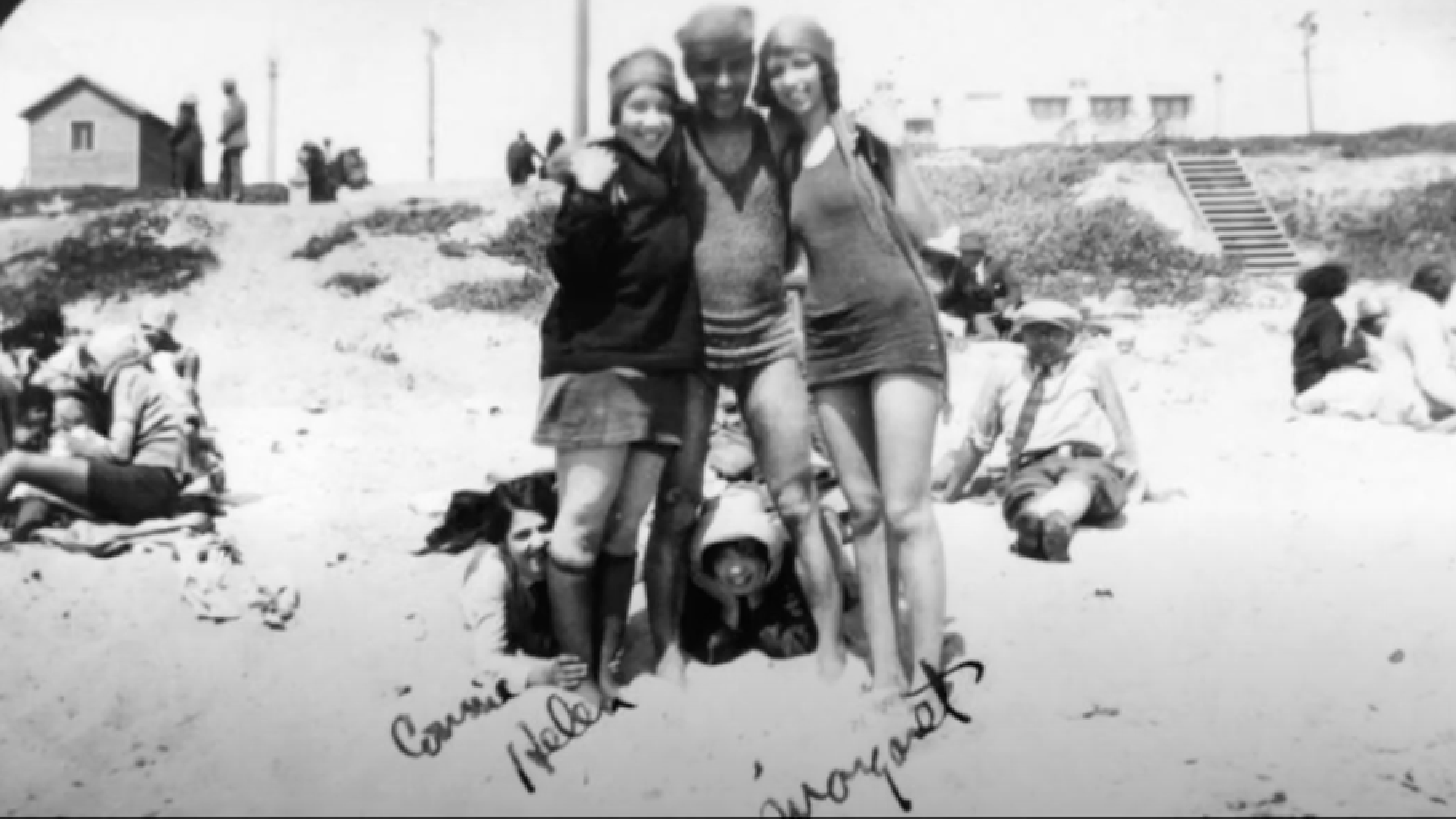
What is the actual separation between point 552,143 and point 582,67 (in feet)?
0.71

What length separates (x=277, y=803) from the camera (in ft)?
9.82

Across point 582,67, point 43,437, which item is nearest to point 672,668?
point 582,67

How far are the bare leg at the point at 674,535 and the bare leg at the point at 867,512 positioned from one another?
0.99ft

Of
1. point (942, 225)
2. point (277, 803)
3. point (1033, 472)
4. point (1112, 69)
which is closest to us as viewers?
point (277, 803)

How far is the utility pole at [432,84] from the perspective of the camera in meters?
3.83

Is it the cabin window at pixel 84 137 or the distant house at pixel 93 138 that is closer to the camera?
the cabin window at pixel 84 137

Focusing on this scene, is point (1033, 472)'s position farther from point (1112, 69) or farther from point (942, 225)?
point (1112, 69)

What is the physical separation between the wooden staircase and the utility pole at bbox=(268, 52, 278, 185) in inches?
107

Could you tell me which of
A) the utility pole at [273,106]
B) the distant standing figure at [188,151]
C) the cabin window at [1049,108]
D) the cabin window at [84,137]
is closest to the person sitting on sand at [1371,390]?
the cabin window at [1049,108]

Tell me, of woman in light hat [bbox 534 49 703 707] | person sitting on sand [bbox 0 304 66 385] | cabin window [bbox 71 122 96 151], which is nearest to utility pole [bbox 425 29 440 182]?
cabin window [bbox 71 122 96 151]

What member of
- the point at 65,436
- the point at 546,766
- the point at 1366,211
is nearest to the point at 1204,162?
the point at 1366,211

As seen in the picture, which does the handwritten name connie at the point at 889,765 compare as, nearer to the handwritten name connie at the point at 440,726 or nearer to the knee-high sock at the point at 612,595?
the knee-high sock at the point at 612,595

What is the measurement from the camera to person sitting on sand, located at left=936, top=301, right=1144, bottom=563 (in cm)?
362

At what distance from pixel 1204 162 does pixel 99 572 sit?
138 inches
